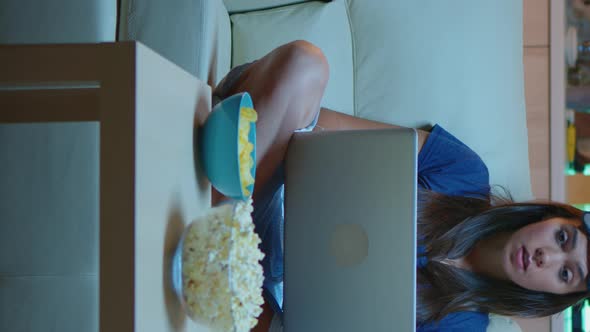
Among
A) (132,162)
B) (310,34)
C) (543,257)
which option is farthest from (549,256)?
(132,162)

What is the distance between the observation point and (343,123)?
156 cm

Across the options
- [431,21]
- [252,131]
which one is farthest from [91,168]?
[431,21]

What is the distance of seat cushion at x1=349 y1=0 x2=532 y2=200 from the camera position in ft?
5.63

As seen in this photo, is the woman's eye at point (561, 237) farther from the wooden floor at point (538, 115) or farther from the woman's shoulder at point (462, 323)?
the wooden floor at point (538, 115)

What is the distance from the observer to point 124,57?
0.63 metres

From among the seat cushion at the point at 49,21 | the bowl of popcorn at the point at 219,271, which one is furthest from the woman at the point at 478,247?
the bowl of popcorn at the point at 219,271

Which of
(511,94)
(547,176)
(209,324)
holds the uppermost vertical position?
(511,94)

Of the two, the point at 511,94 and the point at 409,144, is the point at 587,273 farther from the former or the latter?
the point at 409,144

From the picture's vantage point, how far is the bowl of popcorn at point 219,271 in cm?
67

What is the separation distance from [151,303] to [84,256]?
552 mm

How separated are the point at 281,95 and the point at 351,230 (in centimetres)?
27

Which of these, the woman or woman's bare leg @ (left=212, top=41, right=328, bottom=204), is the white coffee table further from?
the woman

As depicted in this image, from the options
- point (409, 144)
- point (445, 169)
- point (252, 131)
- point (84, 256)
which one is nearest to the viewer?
point (252, 131)

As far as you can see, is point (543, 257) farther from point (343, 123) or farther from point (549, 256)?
point (343, 123)
